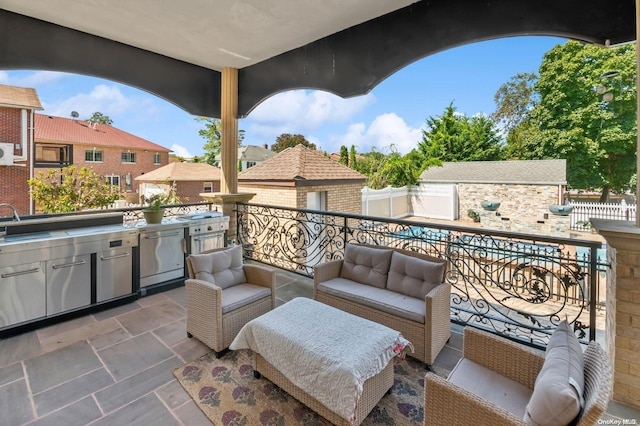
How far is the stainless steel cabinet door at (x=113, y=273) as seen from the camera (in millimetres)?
3340

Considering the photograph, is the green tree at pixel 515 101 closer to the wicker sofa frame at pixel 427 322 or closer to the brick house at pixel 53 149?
the wicker sofa frame at pixel 427 322

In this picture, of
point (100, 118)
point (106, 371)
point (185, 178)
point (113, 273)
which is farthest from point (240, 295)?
point (100, 118)

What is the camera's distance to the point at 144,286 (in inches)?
149

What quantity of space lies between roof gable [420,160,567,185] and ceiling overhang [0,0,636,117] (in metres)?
12.9

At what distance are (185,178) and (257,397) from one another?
1587 cm

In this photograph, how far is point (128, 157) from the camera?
19.4 m

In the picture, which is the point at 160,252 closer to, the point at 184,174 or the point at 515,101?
the point at 184,174

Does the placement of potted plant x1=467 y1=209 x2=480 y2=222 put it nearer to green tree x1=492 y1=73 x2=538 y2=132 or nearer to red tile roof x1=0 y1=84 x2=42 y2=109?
green tree x1=492 y1=73 x2=538 y2=132

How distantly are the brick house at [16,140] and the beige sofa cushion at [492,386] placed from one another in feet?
48.0

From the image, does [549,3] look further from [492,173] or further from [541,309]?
[492,173]

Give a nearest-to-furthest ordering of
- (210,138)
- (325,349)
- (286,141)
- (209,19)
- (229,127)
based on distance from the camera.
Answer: (325,349), (209,19), (229,127), (210,138), (286,141)

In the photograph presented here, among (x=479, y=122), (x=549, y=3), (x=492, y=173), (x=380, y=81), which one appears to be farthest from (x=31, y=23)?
(x=479, y=122)

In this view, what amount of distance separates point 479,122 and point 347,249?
21208 mm

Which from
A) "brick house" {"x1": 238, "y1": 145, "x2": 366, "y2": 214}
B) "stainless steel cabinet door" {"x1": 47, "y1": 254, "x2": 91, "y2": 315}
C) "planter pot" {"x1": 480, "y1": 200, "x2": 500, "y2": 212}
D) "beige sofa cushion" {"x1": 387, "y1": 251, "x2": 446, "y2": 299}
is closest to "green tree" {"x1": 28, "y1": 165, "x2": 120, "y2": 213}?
"brick house" {"x1": 238, "y1": 145, "x2": 366, "y2": 214}
